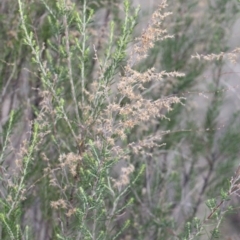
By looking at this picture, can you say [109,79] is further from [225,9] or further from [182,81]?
[225,9]

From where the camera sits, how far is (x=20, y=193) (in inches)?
101

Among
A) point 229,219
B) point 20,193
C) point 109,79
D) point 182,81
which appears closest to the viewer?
point 109,79

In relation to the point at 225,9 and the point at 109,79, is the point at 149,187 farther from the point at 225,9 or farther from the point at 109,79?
the point at 109,79

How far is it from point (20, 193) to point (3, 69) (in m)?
1.35

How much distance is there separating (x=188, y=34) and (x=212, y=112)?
2.44ft

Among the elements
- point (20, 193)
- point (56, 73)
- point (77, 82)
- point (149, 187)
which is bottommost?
point (149, 187)

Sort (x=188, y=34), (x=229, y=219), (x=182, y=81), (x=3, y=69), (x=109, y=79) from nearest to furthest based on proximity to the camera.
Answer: (x=109, y=79) < (x=3, y=69) < (x=182, y=81) < (x=188, y=34) < (x=229, y=219)

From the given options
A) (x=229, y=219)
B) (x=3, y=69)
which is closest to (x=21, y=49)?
(x=3, y=69)

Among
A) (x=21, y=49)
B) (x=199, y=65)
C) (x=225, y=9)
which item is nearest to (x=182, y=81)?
(x=199, y=65)

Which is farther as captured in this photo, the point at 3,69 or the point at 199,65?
the point at 199,65

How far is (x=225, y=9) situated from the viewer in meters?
4.44

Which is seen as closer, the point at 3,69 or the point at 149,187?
the point at 3,69

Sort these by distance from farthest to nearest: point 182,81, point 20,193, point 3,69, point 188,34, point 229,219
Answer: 1. point 229,219
2. point 188,34
3. point 182,81
4. point 3,69
5. point 20,193

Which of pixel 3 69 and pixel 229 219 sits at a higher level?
pixel 3 69
